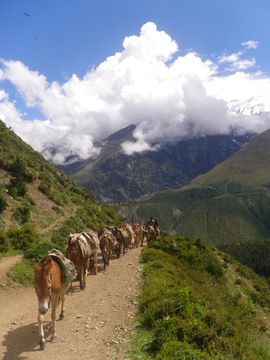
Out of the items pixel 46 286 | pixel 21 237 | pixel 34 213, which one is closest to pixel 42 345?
pixel 46 286

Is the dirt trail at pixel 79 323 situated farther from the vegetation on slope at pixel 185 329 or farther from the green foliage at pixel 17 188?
the green foliage at pixel 17 188

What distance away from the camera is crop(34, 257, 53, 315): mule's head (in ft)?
37.6

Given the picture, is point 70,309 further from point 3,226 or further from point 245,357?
point 3,226

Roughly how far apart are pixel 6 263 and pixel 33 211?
48.5ft

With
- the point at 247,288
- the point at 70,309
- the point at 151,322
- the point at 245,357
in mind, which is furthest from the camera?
the point at 247,288

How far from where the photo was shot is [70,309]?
1639cm

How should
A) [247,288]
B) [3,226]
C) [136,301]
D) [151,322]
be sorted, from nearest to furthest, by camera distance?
[151,322], [136,301], [3,226], [247,288]

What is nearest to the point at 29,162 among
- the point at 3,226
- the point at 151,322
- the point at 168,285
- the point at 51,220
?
the point at 51,220

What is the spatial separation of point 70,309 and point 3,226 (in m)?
16.2

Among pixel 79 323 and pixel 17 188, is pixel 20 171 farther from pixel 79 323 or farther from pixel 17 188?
pixel 79 323

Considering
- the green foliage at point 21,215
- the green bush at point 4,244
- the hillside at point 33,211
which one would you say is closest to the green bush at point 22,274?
the hillside at point 33,211

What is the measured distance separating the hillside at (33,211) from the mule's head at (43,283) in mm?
13529

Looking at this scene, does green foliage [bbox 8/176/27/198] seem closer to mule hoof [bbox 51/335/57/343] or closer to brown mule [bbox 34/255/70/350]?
brown mule [bbox 34/255/70/350]

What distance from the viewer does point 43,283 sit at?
11.6m
